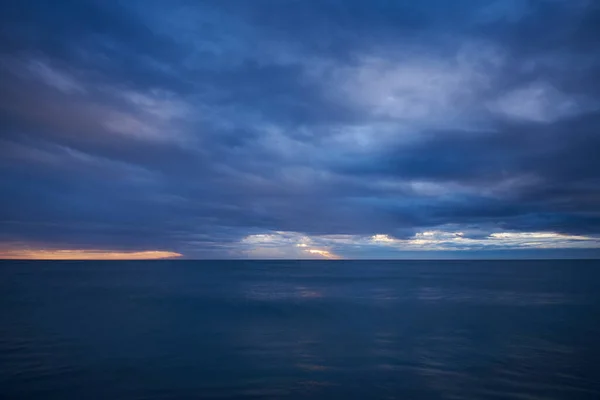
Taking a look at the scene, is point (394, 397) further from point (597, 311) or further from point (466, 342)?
point (597, 311)

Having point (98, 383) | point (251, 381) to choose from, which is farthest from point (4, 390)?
point (251, 381)

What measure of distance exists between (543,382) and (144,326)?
34.2 meters

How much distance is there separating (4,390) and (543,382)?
2837 cm

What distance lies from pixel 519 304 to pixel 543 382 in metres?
40.0

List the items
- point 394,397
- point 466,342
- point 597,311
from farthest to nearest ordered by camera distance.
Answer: point 597,311 < point 466,342 < point 394,397

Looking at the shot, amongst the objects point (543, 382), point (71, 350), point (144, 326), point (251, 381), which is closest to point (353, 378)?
point (251, 381)

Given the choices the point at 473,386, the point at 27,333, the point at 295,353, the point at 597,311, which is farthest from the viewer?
the point at 597,311

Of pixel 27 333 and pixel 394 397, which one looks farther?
pixel 27 333

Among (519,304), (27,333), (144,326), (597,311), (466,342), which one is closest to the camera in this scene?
(466,342)

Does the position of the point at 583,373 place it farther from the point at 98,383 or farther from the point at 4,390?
the point at 4,390

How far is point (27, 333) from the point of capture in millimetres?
35469

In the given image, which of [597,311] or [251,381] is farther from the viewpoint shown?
[597,311]

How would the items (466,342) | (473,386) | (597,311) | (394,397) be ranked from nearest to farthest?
(394,397), (473,386), (466,342), (597,311)

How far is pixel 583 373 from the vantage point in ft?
75.5
